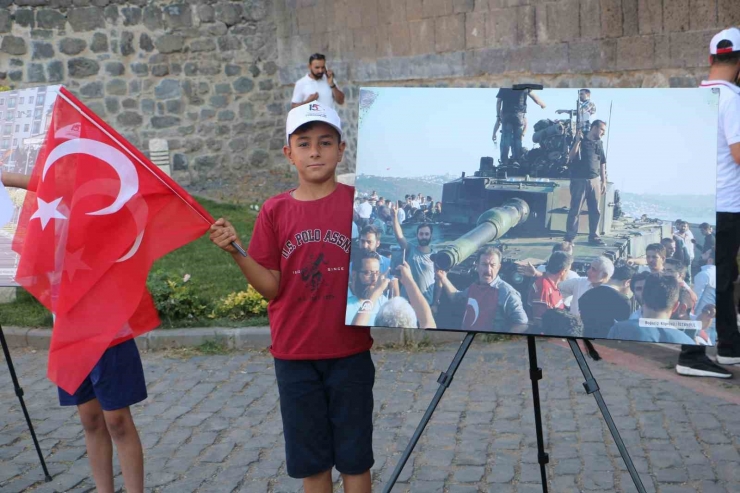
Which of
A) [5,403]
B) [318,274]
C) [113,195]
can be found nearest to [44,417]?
[5,403]

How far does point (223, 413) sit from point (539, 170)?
9.83 feet

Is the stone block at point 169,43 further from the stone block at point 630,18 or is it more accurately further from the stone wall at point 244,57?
the stone block at point 630,18

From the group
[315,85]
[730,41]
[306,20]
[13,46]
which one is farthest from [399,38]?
[730,41]

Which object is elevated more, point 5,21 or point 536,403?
point 5,21

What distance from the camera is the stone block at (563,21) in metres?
9.65

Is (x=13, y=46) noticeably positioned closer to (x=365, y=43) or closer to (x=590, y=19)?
(x=365, y=43)

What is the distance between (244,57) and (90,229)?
1176cm

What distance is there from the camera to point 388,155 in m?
3.60

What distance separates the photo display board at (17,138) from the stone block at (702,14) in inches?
240

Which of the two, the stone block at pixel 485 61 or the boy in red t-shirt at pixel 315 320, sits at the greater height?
the stone block at pixel 485 61

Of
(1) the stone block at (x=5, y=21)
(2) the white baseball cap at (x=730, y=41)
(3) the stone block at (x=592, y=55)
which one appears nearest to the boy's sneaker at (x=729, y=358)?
(2) the white baseball cap at (x=730, y=41)

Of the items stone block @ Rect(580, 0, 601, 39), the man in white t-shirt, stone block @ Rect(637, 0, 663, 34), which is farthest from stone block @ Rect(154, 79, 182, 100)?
stone block @ Rect(637, 0, 663, 34)

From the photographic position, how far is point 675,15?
8.48m

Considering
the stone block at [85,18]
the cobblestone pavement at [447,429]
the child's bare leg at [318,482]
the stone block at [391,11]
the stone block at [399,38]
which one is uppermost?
the stone block at [85,18]
